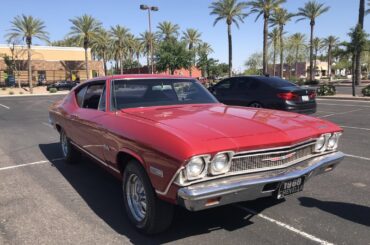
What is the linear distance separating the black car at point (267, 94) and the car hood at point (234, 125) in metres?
6.50

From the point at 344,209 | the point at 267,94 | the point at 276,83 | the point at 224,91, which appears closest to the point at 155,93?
the point at 344,209

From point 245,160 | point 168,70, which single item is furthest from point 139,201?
point 168,70

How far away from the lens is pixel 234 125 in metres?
3.78

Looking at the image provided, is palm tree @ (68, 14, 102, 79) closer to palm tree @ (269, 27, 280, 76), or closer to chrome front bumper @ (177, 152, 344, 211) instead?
palm tree @ (269, 27, 280, 76)

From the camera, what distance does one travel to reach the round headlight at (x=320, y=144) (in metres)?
4.06

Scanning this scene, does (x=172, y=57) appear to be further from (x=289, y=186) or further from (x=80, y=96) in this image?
(x=289, y=186)

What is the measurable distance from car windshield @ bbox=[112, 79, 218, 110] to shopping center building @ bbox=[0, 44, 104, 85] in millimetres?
58864

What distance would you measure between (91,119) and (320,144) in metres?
2.86

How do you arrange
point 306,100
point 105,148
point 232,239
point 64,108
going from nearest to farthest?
point 232,239
point 105,148
point 64,108
point 306,100

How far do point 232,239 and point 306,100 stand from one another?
8321mm

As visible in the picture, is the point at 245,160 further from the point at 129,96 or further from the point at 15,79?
the point at 15,79

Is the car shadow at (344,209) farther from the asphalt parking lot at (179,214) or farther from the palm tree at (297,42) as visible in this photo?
the palm tree at (297,42)

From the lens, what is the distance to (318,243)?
3.62 m

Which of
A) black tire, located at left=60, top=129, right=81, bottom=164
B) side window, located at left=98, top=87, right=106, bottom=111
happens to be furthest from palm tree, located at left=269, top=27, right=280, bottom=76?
side window, located at left=98, top=87, right=106, bottom=111
